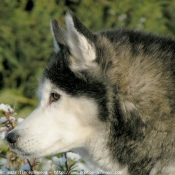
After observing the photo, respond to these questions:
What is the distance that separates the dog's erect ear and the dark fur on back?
0.03m

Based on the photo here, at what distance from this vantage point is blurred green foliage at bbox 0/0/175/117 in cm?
713

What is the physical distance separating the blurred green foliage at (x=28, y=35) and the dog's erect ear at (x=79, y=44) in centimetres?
318

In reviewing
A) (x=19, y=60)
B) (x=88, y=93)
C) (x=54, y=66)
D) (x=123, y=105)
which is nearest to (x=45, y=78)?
(x=54, y=66)

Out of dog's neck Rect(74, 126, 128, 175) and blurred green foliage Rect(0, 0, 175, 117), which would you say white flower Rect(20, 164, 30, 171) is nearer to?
dog's neck Rect(74, 126, 128, 175)

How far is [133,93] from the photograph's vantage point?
3.73 m

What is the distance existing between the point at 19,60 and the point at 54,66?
349 centimetres

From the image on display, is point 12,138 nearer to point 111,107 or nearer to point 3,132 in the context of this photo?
point 3,132

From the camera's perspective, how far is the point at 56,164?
4.31 m

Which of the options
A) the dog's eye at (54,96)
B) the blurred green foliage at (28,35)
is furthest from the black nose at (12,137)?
the blurred green foliage at (28,35)

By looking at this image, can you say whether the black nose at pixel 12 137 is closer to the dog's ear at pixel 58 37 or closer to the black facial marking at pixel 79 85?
the black facial marking at pixel 79 85

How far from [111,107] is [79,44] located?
0.49 metres

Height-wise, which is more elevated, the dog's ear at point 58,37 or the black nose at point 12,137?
the dog's ear at point 58,37

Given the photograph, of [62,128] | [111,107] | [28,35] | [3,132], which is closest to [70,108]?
[62,128]

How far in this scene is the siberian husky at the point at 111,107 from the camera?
12.1 feet
